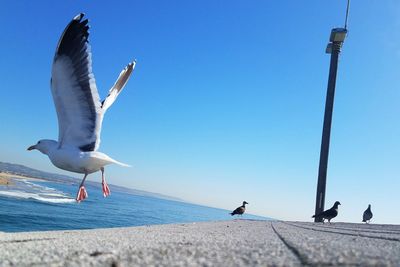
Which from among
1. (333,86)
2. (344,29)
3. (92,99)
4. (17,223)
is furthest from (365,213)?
(17,223)

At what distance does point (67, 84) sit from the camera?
7.69 metres

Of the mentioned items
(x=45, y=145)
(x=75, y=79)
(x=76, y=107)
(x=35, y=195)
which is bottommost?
(x=35, y=195)

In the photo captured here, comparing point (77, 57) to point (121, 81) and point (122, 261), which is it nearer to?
point (121, 81)

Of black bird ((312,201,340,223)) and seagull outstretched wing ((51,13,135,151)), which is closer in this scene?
seagull outstretched wing ((51,13,135,151))

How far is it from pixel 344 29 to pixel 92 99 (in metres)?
16.1

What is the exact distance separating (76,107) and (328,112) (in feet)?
44.4

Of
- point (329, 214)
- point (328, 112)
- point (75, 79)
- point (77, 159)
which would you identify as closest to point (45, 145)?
point (77, 159)

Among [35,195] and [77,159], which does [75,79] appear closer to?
[77,159]

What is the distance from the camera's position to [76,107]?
7.99m

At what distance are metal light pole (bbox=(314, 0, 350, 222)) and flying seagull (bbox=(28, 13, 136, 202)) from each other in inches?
426

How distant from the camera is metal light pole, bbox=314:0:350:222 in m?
17.4

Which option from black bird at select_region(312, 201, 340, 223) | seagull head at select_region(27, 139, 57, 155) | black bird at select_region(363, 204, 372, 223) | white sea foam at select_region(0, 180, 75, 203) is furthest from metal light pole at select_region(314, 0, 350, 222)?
white sea foam at select_region(0, 180, 75, 203)

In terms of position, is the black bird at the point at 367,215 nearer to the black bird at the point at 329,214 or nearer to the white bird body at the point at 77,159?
the black bird at the point at 329,214

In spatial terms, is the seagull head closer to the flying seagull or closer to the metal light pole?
the flying seagull
